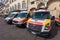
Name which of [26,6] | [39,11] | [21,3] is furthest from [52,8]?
[39,11]

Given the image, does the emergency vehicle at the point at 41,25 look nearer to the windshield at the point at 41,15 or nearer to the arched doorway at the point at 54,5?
the windshield at the point at 41,15

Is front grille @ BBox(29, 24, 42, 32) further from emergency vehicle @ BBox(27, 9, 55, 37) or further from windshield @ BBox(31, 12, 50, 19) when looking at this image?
windshield @ BBox(31, 12, 50, 19)

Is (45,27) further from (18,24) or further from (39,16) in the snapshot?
(18,24)

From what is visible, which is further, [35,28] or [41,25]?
[35,28]

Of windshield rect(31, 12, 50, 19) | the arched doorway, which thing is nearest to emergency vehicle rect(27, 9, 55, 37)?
windshield rect(31, 12, 50, 19)

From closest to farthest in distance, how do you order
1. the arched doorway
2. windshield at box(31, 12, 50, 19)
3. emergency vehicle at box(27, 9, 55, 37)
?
emergency vehicle at box(27, 9, 55, 37) → windshield at box(31, 12, 50, 19) → the arched doorway

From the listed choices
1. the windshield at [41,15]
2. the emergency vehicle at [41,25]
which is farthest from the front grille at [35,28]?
the windshield at [41,15]

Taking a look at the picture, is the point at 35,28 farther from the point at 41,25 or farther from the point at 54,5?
the point at 54,5

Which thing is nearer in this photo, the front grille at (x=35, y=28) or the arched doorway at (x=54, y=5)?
the front grille at (x=35, y=28)

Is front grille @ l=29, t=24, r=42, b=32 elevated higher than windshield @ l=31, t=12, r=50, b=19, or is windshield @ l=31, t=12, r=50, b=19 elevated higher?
windshield @ l=31, t=12, r=50, b=19

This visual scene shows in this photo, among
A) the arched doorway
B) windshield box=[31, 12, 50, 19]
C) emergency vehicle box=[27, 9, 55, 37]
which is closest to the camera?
emergency vehicle box=[27, 9, 55, 37]

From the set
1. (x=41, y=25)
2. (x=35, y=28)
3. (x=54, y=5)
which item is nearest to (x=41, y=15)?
(x=35, y=28)

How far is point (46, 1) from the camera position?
116ft

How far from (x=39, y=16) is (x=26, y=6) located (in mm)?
26735
